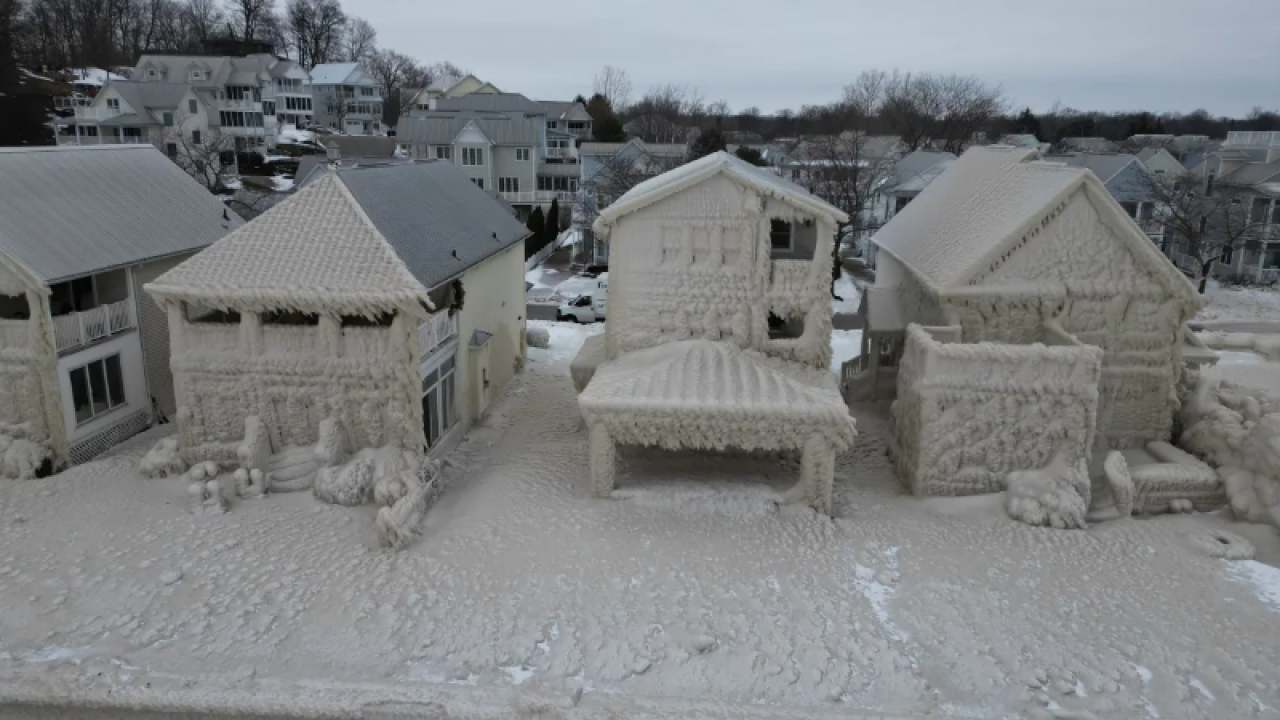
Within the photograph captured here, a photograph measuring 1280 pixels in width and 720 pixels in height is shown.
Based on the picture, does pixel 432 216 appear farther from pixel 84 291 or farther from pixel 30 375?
pixel 30 375

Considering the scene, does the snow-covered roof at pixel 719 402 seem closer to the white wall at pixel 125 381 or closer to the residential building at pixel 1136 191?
the white wall at pixel 125 381

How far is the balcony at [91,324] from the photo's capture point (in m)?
18.9

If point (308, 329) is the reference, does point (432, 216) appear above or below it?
above

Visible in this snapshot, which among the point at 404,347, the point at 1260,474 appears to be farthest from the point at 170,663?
the point at 1260,474

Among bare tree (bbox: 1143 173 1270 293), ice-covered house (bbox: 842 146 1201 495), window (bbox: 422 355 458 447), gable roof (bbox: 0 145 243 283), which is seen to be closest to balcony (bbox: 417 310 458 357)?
window (bbox: 422 355 458 447)

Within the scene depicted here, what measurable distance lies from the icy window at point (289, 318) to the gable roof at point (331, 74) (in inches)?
2827

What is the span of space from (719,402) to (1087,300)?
33.0 ft

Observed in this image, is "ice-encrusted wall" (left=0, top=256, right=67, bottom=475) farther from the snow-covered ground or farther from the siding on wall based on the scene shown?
the snow-covered ground

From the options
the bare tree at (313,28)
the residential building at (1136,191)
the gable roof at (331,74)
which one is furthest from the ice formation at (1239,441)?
the bare tree at (313,28)

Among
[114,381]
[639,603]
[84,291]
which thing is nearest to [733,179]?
[639,603]

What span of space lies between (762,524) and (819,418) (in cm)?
245

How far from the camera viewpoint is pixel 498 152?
5553cm

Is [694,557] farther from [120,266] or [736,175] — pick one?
[120,266]

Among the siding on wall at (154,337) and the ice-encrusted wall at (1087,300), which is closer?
the ice-encrusted wall at (1087,300)
